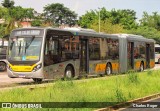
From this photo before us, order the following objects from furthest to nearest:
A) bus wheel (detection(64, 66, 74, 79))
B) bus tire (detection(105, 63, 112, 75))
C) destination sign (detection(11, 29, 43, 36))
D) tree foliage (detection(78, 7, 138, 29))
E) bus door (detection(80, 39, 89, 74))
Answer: tree foliage (detection(78, 7, 138, 29)) → bus tire (detection(105, 63, 112, 75)) → bus door (detection(80, 39, 89, 74)) → bus wheel (detection(64, 66, 74, 79)) → destination sign (detection(11, 29, 43, 36))

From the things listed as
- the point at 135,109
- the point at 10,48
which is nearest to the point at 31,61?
the point at 10,48

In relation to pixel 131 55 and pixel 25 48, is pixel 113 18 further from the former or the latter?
pixel 25 48

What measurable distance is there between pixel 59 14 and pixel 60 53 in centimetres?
8653

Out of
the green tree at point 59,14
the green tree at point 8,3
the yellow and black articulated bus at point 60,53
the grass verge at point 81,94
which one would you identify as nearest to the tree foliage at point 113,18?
the green tree at point 59,14

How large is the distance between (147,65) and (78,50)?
13.4 meters

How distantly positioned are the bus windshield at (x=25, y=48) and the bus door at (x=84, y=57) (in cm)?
444

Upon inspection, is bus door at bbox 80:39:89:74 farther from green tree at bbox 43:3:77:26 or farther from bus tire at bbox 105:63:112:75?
green tree at bbox 43:3:77:26

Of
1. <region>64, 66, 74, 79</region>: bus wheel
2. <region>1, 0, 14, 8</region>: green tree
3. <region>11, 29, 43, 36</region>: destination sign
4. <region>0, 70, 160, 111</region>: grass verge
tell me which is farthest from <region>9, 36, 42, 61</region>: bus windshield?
<region>1, 0, 14, 8</region>: green tree

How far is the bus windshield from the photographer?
2156 centimetres

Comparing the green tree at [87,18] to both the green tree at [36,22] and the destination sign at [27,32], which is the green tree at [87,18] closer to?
the green tree at [36,22]

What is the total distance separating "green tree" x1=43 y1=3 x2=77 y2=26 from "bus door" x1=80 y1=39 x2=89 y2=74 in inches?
3249

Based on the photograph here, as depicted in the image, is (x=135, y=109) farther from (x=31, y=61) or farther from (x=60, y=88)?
(x=31, y=61)

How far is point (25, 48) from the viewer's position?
21.8 m

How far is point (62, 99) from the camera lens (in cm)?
1334
